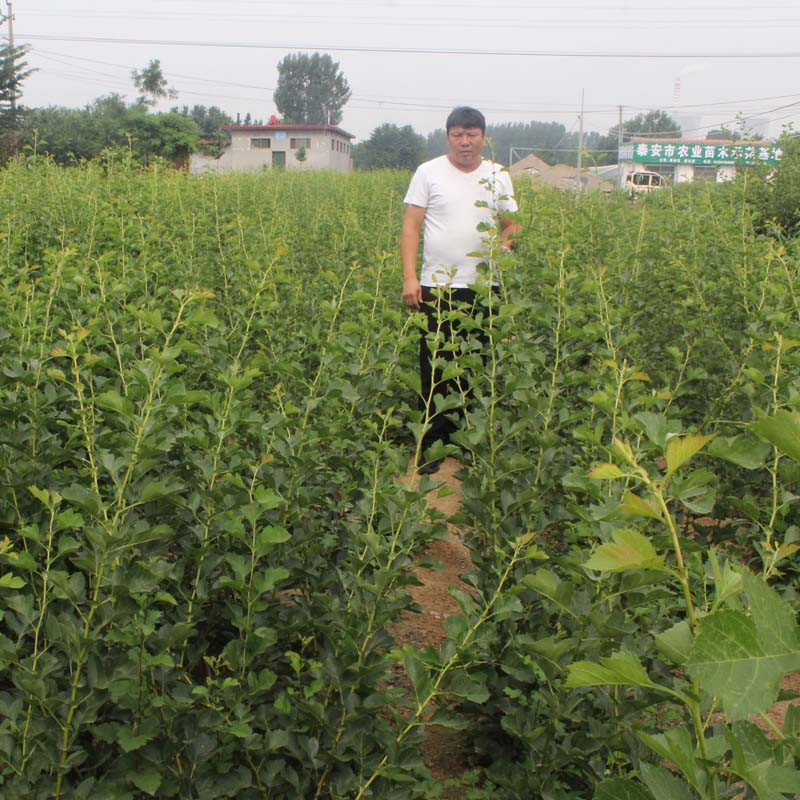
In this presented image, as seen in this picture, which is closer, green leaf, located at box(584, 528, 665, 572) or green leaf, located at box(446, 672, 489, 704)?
green leaf, located at box(584, 528, 665, 572)

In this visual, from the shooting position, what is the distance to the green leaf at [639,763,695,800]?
3.00 ft

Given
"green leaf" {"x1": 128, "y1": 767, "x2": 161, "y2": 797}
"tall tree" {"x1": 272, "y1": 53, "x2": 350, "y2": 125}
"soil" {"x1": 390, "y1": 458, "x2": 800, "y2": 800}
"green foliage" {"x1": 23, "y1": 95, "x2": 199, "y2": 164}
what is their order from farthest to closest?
"tall tree" {"x1": 272, "y1": 53, "x2": 350, "y2": 125}
"green foliage" {"x1": 23, "y1": 95, "x2": 199, "y2": 164}
"soil" {"x1": 390, "y1": 458, "x2": 800, "y2": 800}
"green leaf" {"x1": 128, "y1": 767, "x2": 161, "y2": 797}

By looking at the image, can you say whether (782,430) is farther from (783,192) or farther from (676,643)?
(783,192)

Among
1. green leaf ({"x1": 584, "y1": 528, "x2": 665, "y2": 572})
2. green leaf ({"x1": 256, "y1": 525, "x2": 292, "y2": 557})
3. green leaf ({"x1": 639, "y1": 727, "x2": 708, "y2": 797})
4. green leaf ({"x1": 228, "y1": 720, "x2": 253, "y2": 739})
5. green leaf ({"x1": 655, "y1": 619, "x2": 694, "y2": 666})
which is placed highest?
green leaf ({"x1": 584, "y1": 528, "x2": 665, "y2": 572})

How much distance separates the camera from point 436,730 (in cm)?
271

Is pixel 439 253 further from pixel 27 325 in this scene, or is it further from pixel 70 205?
pixel 70 205

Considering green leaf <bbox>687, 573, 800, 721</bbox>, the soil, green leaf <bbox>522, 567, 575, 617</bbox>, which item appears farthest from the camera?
the soil

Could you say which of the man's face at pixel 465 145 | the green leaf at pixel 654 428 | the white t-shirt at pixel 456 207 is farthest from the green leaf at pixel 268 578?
the man's face at pixel 465 145

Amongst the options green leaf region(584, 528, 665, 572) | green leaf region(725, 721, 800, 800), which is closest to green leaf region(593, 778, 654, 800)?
green leaf region(725, 721, 800, 800)

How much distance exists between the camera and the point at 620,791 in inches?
35.6

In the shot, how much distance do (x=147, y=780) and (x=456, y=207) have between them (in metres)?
3.42

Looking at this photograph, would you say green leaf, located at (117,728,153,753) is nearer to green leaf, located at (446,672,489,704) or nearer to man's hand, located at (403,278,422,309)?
green leaf, located at (446,672,489,704)

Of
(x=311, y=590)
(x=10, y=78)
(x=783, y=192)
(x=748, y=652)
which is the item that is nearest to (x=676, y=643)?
(x=748, y=652)

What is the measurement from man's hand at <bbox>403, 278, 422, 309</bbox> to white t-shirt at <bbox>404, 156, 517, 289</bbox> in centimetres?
8
